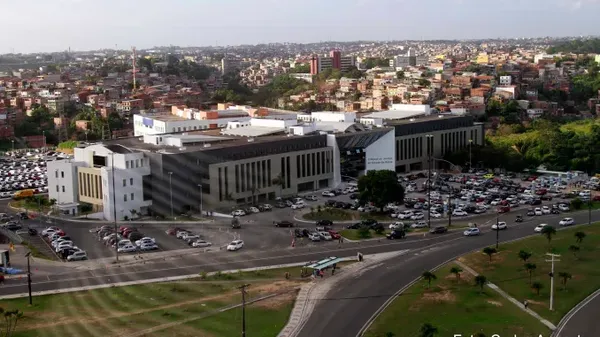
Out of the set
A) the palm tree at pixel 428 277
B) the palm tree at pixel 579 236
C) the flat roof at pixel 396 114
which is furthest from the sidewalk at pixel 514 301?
the flat roof at pixel 396 114

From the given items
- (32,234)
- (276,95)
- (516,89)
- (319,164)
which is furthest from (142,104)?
(32,234)

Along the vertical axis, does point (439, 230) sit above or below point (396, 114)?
below

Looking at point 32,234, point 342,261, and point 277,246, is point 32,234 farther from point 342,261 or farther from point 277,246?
point 342,261

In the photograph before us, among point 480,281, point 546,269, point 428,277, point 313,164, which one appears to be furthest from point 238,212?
point 480,281

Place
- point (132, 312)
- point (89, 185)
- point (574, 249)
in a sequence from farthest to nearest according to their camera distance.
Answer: point (89, 185)
point (574, 249)
point (132, 312)

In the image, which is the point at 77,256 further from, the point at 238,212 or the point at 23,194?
the point at 23,194

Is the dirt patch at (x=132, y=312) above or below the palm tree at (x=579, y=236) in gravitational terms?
below

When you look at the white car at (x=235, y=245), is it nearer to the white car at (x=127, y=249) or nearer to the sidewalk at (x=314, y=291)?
Answer: the white car at (x=127, y=249)
